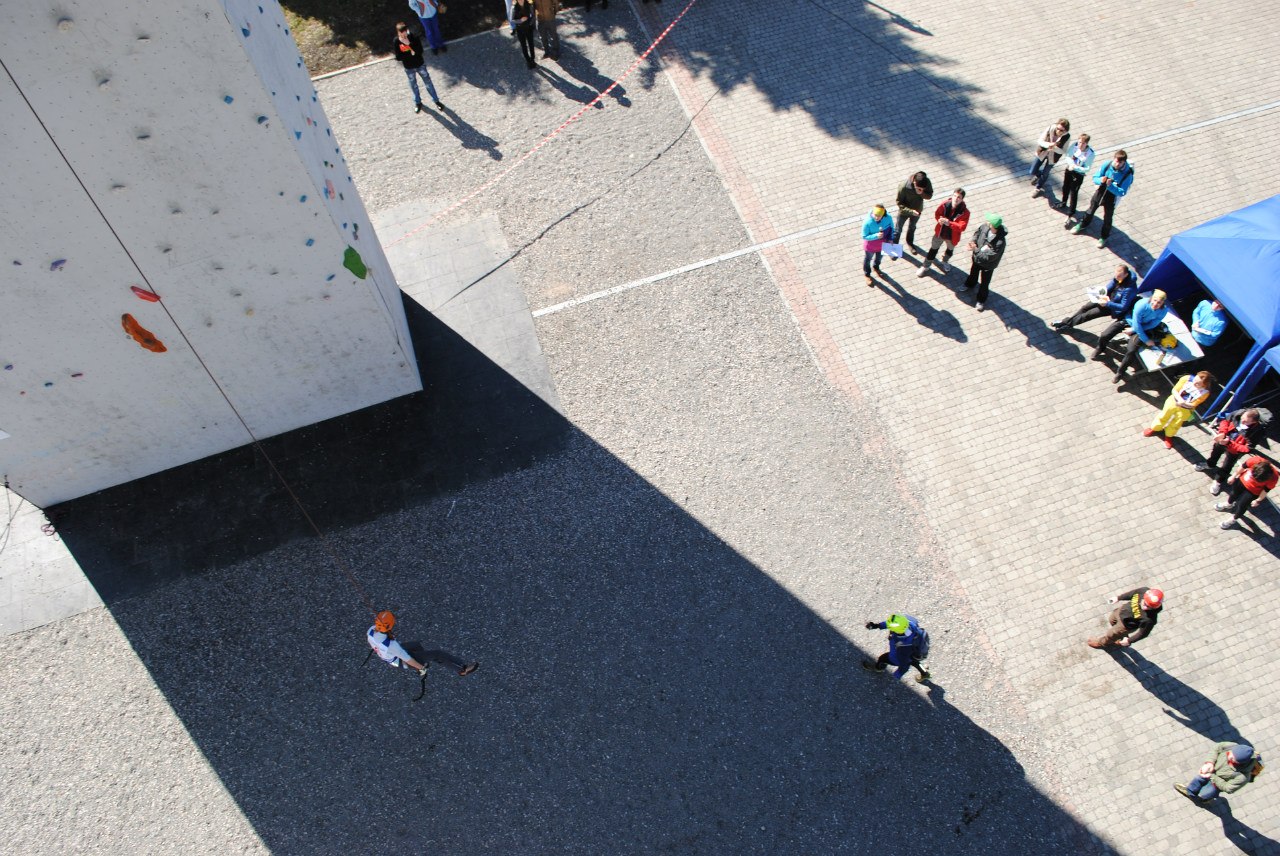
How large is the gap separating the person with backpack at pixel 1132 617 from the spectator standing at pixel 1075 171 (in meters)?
5.71

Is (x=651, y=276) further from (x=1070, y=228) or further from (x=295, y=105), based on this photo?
(x=1070, y=228)

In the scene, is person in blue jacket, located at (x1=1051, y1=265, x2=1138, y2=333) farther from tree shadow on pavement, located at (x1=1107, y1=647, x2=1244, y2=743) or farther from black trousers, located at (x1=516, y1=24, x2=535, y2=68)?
black trousers, located at (x1=516, y1=24, x2=535, y2=68)

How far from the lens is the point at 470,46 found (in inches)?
540

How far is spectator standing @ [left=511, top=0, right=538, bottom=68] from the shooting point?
12.6m

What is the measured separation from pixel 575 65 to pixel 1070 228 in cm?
794

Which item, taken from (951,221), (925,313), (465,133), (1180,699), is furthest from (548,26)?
(1180,699)

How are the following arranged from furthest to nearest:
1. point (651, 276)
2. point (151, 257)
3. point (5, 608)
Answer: point (651, 276), point (5, 608), point (151, 257)

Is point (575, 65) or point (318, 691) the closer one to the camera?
point (318, 691)

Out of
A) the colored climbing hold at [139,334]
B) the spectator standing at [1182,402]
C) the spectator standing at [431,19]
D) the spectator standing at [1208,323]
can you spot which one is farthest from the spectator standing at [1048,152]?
the colored climbing hold at [139,334]

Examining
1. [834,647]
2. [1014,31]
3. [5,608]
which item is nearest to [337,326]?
[5,608]

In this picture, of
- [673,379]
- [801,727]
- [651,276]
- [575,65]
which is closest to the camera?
[801,727]

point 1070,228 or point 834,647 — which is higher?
point 1070,228

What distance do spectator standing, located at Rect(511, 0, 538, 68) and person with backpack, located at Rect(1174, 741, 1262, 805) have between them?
12.6m

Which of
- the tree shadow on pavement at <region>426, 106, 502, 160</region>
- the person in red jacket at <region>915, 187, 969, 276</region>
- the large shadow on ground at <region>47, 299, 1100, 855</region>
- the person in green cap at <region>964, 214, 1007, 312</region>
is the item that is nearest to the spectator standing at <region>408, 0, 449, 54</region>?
the tree shadow on pavement at <region>426, 106, 502, 160</region>
